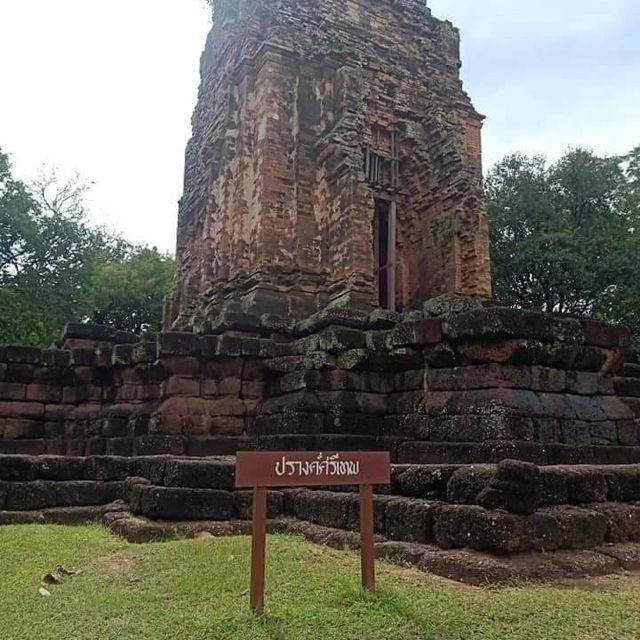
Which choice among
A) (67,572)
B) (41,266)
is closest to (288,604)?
(67,572)

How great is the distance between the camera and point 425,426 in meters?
7.04

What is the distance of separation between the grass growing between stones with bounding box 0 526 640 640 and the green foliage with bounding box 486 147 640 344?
2098 centimetres

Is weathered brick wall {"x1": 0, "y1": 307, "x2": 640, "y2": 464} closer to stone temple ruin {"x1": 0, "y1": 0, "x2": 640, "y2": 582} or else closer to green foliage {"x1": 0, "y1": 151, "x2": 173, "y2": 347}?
stone temple ruin {"x1": 0, "y1": 0, "x2": 640, "y2": 582}

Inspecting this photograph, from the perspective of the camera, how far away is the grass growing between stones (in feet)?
9.88

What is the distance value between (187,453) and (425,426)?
301 centimetres

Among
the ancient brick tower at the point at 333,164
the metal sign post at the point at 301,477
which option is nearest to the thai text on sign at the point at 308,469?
the metal sign post at the point at 301,477

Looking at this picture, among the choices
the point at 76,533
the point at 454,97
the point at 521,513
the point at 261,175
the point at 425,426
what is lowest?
the point at 76,533

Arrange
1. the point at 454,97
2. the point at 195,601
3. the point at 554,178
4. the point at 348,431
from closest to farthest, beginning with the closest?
the point at 195,601, the point at 348,431, the point at 454,97, the point at 554,178

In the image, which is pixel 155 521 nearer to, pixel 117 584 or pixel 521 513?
pixel 117 584

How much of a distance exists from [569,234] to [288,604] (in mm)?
23205

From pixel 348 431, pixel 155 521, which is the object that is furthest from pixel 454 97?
pixel 155 521

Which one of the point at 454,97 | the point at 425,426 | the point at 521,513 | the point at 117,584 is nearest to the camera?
the point at 117,584

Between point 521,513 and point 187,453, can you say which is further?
point 187,453

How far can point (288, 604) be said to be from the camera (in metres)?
3.32
